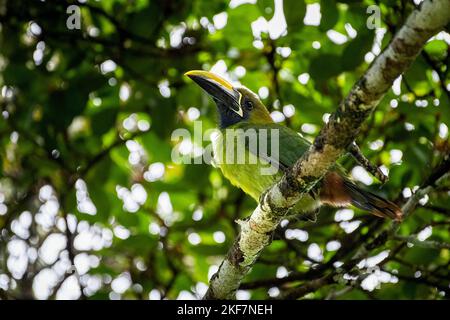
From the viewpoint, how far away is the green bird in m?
3.64

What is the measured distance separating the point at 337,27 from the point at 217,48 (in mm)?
740

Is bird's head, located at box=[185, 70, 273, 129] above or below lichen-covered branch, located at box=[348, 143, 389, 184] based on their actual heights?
below

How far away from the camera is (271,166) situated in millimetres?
3787

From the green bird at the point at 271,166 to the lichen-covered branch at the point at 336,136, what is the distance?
690mm

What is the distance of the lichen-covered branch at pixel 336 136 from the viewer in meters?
1.93

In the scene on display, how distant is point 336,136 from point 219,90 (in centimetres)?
206

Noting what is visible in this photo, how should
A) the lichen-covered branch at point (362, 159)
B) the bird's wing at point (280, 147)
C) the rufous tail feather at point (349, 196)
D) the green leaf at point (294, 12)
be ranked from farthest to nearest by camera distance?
the bird's wing at point (280, 147), the green leaf at point (294, 12), the rufous tail feather at point (349, 196), the lichen-covered branch at point (362, 159)

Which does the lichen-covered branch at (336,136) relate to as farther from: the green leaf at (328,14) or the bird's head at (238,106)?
the bird's head at (238,106)

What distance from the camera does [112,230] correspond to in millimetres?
4992

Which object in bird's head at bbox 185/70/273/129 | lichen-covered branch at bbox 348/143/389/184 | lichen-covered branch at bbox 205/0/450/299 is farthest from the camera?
bird's head at bbox 185/70/273/129

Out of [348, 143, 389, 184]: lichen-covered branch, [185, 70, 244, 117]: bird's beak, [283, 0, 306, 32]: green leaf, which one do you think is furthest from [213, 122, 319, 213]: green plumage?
[348, 143, 389, 184]: lichen-covered branch

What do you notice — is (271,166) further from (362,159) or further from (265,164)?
(362,159)

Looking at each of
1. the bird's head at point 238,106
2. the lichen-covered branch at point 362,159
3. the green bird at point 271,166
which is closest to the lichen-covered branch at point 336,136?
the lichen-covered branch at point 362,159

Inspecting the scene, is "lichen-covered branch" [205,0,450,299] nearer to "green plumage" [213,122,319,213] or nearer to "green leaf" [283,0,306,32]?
"green plumage" [213,122,319,213]
